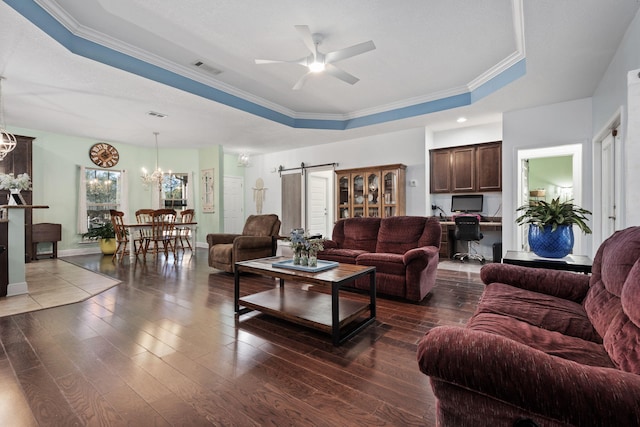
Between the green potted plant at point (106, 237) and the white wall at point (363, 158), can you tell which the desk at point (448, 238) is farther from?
the green potted plant at point (106, 237)

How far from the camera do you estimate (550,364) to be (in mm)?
856

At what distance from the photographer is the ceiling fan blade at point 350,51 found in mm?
2847

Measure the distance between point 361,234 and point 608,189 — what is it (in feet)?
10.2

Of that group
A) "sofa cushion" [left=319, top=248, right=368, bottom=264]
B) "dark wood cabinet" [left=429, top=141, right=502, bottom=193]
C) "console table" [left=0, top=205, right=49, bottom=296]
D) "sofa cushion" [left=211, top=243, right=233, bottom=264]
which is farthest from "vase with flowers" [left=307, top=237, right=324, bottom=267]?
"dark wood cabinet" [left=429, top=141, right=502, bottom=193]

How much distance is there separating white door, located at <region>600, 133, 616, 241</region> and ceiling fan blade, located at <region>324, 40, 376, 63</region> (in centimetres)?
298

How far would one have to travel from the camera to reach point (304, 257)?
2873mm

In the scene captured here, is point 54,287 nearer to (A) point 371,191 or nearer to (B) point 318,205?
(A) point 371,191

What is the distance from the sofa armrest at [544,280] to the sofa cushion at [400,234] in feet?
5.20

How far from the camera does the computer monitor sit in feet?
19.6

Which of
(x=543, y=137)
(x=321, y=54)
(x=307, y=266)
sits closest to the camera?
(x=307, y=266)

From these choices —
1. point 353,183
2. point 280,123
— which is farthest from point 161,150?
point 353,183

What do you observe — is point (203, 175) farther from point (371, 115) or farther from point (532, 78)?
point (532, 78)

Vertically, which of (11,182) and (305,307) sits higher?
(11,182)

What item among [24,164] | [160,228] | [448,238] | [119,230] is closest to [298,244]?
[448,238]
